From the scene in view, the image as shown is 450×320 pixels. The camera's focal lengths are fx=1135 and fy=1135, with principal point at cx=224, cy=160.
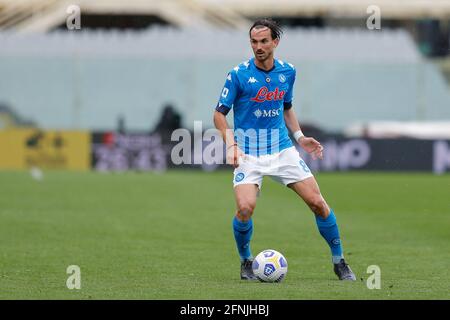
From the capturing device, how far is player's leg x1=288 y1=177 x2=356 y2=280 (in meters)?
9.91

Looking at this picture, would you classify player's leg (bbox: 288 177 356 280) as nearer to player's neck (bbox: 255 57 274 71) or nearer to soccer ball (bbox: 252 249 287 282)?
soccer ball (bbox: 252 249 287 282)

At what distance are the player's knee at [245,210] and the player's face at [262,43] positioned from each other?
127cm

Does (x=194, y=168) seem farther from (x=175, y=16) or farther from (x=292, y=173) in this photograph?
(x=292, y=173)

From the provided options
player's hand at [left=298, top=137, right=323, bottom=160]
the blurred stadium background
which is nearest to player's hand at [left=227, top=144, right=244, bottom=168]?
player's hand at [left=298, top=137, right=323, bottom=160]

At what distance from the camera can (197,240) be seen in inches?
541

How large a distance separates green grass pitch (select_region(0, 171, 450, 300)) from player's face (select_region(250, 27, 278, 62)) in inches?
77.6

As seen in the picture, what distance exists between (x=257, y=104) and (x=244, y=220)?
103cm

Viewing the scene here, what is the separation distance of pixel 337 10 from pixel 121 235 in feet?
102

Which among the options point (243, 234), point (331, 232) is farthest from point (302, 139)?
point (243, 234)

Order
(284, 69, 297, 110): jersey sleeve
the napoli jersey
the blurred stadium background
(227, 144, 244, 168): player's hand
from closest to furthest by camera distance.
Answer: (227, 144, 244, 168): player's hand
the napoli jersey
(284, 69, 297, 110): jersey sleeve
the blurred stadium background
